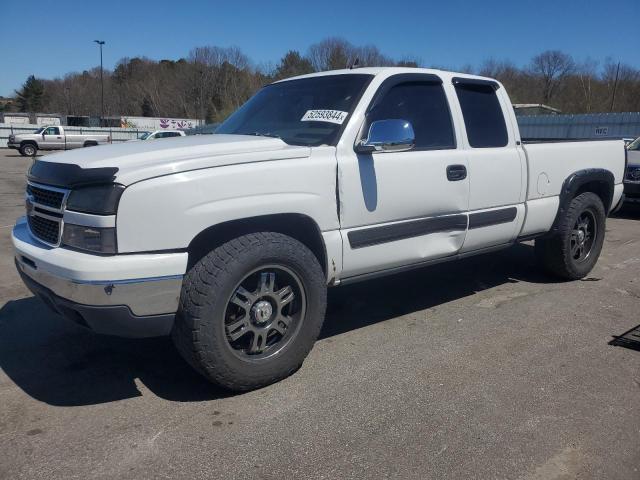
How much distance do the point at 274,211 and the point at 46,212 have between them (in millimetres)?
1304

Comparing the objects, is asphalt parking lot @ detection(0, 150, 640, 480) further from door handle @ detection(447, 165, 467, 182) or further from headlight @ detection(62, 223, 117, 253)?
door handle @ detection(447, 165, 467, 182)

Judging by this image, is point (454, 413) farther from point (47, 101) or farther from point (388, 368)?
point (47, 101)

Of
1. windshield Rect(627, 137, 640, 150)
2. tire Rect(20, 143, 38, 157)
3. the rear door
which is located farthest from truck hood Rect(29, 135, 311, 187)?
tire Rect(20, 143, 38, 157)

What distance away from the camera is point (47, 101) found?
105 meters

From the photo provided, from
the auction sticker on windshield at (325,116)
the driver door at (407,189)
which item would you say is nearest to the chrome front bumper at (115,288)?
the driver door at (407,189)

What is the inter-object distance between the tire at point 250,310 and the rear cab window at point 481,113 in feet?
6.49

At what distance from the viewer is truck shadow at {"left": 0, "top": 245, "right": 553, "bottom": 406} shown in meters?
3.23

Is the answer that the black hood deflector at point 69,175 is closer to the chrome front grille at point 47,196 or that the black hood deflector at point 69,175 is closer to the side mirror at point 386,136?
the chrome front grille at point 47,196

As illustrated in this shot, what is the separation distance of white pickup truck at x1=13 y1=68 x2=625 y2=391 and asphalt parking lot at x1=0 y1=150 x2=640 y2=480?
39cm

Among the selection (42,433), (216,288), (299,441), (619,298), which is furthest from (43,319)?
(619,298)

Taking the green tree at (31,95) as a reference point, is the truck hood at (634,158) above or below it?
below

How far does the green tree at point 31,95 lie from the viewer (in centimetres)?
10294

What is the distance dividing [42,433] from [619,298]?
4867 mm

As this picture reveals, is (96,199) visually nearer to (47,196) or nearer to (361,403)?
(47,196)
